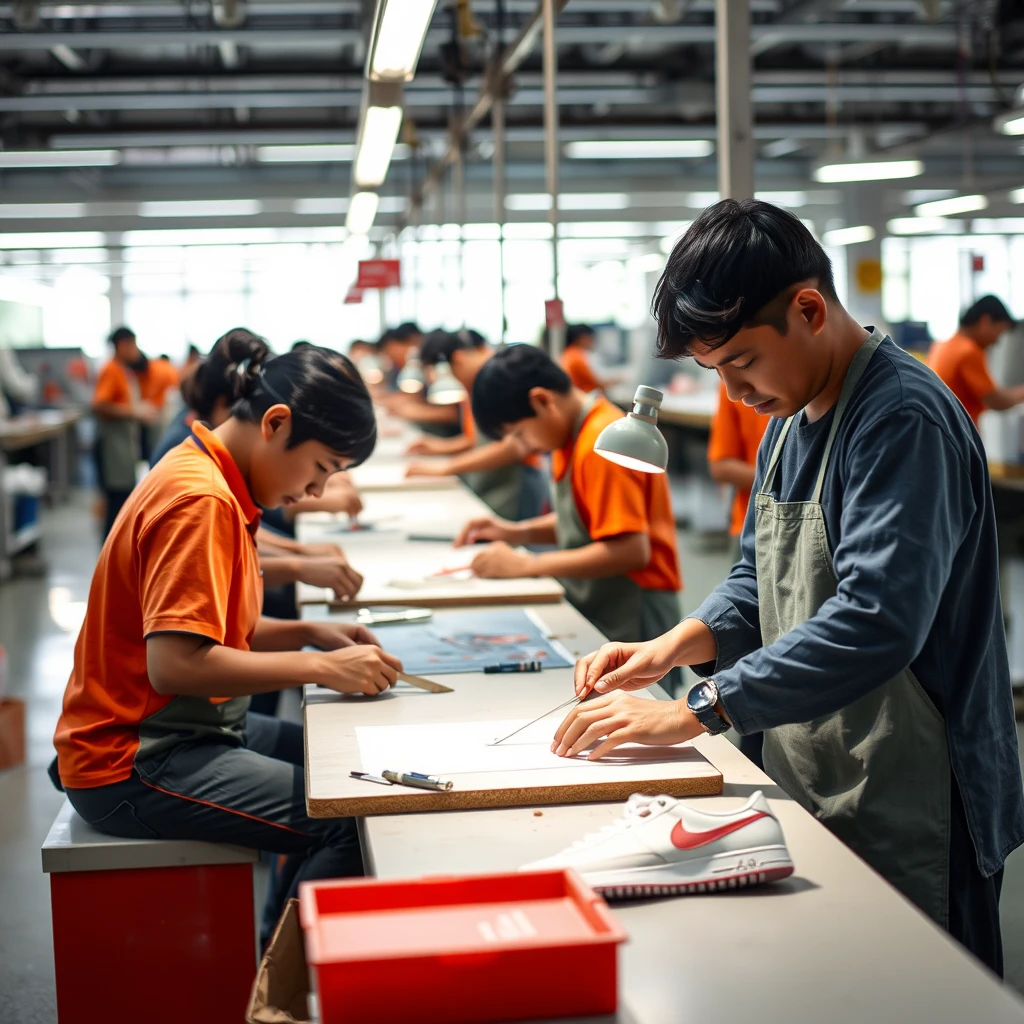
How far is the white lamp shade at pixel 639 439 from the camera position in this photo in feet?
6.37

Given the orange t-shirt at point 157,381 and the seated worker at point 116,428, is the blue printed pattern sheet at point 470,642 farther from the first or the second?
the orange t-shirt at point 157,381

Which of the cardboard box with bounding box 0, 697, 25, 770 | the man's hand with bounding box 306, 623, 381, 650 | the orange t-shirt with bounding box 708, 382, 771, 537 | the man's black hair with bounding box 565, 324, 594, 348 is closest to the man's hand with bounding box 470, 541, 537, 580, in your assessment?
the man's hand with bounding box 306, 623, 381, 650

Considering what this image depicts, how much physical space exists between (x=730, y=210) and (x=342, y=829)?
4.21 ft

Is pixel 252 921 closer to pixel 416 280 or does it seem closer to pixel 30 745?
pixel 30 745

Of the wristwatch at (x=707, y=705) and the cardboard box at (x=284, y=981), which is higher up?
the wristwatch at (x=707, y=705)

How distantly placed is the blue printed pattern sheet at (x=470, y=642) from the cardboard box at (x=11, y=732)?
2097mm

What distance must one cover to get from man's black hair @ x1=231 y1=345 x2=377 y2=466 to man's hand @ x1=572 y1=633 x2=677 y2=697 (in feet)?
2.12

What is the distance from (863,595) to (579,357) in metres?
7.48

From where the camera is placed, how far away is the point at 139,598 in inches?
79.1

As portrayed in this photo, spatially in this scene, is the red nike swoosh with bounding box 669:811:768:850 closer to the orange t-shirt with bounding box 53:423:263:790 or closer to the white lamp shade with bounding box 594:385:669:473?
the white lamp shade with bounding box 594:385:669:473

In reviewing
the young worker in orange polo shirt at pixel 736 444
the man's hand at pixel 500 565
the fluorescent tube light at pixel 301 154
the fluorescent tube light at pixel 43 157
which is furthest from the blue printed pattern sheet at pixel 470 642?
the fluorescent tube light at pixel 301 154

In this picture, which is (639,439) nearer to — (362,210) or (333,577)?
(333,577)

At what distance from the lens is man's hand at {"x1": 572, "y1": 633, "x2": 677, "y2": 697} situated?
1817mm

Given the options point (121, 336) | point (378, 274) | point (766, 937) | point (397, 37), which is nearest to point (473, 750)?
point (766, 937)
